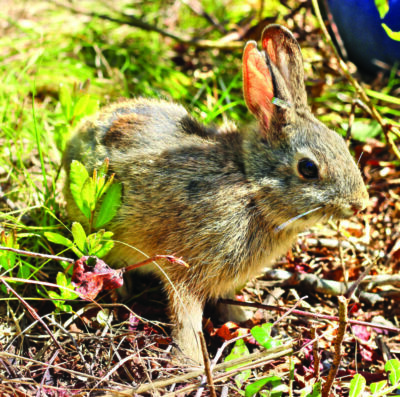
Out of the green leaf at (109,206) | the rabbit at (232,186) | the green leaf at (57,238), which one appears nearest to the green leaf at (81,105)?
the rabbit at (232,186)

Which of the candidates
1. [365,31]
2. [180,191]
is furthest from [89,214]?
[365,31]

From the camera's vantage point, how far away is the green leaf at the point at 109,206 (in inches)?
129

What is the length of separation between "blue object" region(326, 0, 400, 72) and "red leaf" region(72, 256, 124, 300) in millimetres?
3750

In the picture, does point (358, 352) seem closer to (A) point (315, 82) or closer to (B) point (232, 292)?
(B) point (232, 292)

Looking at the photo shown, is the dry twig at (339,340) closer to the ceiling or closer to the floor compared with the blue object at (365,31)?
closer to the floor

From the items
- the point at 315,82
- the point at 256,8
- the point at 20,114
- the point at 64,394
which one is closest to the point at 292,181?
the point at 64,394

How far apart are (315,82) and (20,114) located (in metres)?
2.93

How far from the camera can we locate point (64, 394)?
2.82 m

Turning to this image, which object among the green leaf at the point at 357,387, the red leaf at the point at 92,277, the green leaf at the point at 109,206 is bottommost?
the green leaf at the point at 357,387

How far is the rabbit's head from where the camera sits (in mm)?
3148

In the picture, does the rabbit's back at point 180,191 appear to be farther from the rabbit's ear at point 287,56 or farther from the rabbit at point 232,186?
the rabbit's ear at point 287,56

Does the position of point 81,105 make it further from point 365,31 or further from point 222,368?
point 365,31

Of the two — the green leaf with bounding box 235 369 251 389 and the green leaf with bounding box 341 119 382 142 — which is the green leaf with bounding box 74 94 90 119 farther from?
the green leaf with bounding box 341 119 382 142

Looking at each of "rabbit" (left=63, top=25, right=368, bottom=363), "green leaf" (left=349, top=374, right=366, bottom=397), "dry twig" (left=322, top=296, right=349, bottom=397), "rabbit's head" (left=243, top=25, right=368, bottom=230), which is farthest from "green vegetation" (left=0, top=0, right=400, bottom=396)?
"rabbit's head" (left=243, top=25, right=368, bottom=230)
